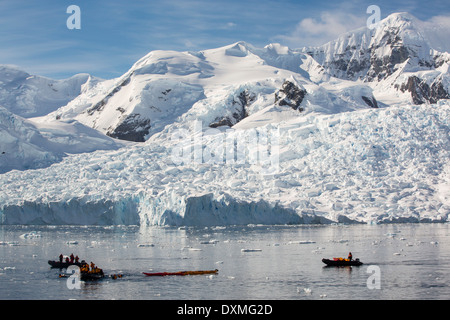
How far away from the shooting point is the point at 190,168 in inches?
3187

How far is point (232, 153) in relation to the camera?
84.8 m

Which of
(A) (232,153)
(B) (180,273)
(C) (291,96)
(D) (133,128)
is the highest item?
(C) (291,96)

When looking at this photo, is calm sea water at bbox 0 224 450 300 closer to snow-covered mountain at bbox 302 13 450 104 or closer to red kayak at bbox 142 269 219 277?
red kayak at bbox 142 269 219 277

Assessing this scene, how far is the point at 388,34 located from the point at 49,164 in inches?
4150

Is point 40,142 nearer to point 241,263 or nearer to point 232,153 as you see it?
point 232,153

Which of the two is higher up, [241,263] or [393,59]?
[393,59]

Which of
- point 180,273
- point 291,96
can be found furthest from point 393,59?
point 180,273

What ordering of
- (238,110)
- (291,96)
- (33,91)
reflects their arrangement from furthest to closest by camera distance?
(33,91) < (238,110) < (291,96)

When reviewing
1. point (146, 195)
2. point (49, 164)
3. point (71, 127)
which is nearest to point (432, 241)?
point (146, 195)

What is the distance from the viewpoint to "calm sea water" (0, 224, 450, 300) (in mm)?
29406

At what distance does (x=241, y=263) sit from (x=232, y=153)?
46.7 m

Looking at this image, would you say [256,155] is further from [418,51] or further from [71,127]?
[418,51]

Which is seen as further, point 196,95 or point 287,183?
point 196,95

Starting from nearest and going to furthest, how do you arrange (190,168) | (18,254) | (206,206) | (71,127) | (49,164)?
(18,254)
(206,206)
(190,168)
(49,164)
(71,127)
